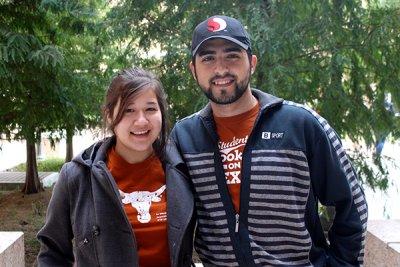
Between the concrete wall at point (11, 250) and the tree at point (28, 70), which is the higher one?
the tree at point (28, 70)

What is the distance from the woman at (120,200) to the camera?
1916mm

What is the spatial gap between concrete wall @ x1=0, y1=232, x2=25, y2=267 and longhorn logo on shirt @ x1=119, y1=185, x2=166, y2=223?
4.21ft

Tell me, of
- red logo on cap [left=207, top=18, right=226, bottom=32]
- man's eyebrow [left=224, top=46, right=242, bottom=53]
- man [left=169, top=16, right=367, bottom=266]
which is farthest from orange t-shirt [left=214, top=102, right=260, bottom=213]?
red logo on cap [left=207, top=18, right=226, bottom=32]

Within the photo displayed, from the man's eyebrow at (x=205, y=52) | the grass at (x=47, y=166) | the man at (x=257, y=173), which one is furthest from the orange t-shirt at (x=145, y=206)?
the grass at (x=47, y=166)

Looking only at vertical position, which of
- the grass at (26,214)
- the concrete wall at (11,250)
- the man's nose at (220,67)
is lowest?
the grass at (26,214)

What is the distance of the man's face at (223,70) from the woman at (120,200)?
228 mm

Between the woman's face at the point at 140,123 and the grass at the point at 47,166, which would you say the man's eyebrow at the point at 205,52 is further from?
the grass at the point at 47,166

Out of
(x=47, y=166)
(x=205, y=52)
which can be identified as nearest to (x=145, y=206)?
(x=205, y=52)

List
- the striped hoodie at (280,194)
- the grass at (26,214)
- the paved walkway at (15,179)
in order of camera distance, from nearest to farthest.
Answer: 1. the striped hoodie at (280,194)
2. the grass at (26,214)
3. the paved walkway at (15,179)

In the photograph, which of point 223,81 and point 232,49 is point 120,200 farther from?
point 232,49

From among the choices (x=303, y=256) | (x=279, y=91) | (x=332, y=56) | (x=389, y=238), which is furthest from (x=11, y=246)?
(x=332, y=56)

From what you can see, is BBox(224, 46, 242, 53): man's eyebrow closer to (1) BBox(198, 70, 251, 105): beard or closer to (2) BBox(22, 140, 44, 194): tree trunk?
(1) BBox(198, 70, 251, 105): beard

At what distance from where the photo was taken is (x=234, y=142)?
2.13m

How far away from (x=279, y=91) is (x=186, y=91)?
107 cm
